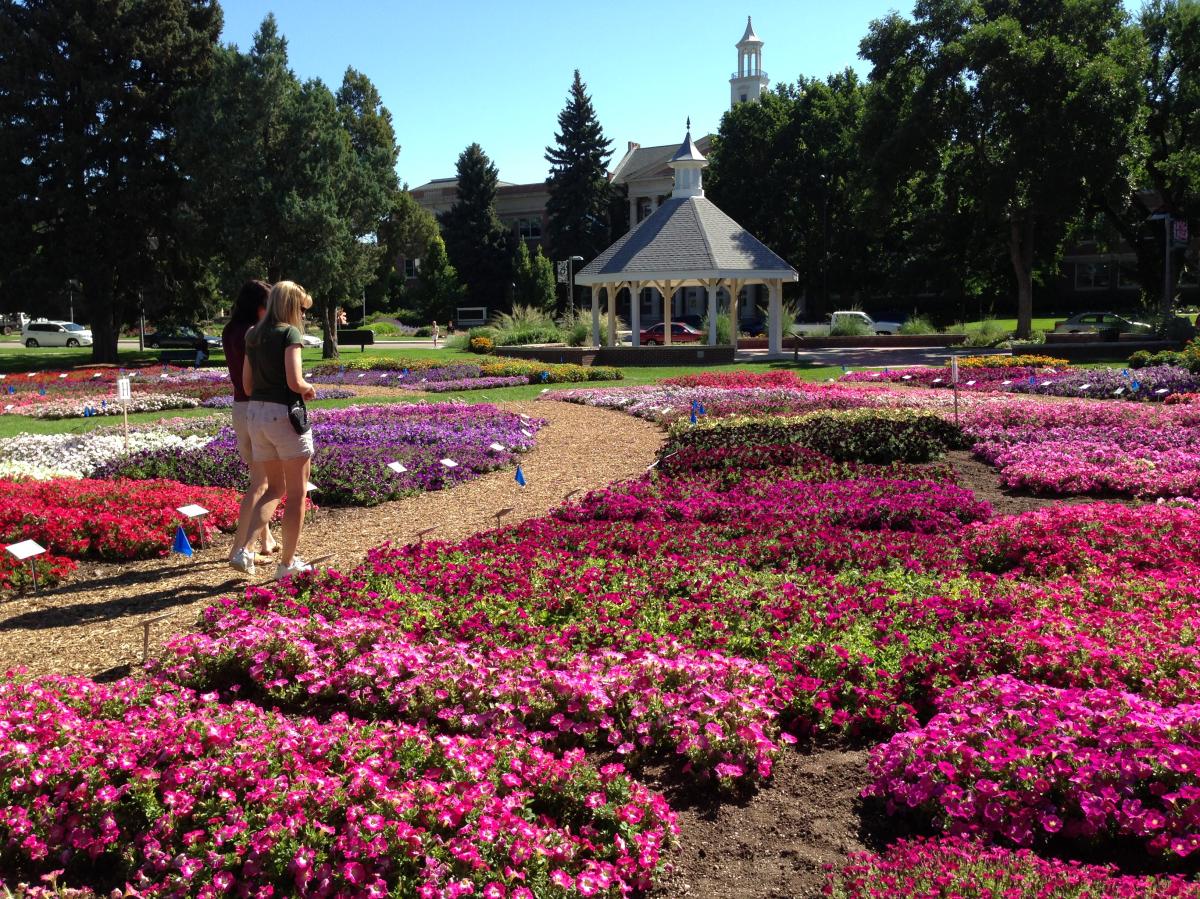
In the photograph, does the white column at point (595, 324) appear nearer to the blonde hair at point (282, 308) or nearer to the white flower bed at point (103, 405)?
the white flower bed at point (103, 405)

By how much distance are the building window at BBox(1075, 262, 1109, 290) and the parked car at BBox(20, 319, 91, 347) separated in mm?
56759

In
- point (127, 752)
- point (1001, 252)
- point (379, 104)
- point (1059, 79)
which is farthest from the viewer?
point (379, 104)

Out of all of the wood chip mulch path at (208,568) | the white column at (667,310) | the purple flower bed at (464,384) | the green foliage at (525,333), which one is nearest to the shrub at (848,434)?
the wood chip mulch path at (208,568)

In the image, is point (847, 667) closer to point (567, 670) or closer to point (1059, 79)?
point (567, 670)

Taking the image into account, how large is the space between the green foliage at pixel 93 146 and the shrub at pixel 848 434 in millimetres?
28307

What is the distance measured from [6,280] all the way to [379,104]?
2811cm

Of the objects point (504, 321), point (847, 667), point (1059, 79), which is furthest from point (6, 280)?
point (847, 667)

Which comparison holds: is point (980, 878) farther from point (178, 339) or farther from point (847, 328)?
point (178, 339)

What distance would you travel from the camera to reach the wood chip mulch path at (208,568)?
230 inches

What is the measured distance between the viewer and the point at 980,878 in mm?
3107

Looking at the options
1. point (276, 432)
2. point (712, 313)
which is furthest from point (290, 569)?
point (712, 313)

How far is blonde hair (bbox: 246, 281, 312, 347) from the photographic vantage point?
6.46 m

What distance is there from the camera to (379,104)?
58.2m

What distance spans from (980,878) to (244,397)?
5598 millimetres
